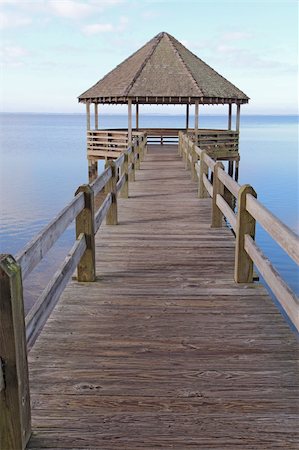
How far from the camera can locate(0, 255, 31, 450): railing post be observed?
99.3 inches

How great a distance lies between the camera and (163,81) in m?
25.7

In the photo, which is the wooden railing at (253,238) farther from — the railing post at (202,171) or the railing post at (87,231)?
the railing post at (202,171)

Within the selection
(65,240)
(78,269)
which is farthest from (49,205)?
(78,269)

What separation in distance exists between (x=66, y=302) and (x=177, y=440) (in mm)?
2290

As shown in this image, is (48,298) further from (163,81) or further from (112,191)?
(163,81)

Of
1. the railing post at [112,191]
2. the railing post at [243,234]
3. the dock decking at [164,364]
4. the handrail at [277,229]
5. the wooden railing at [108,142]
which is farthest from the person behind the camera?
the wooden railing at [108,142]

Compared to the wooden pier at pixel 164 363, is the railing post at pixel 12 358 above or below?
above

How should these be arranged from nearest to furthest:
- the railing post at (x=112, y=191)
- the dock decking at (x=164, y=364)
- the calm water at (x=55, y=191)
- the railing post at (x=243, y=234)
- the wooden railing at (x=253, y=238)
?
the dock decking at (x=164, y=364) → the wooden railing at (x=253, y=238) → the railing post at (x=243, y=234) → the railing post at (x=112, y=191) → the calm water at (x=55, y=191)

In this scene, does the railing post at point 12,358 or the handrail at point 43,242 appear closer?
the railing post at point 12,358

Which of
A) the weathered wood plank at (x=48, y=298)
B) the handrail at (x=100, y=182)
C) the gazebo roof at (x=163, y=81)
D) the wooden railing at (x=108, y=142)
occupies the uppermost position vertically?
the gazebo roof at (x=163, y=81)

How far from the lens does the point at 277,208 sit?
3050 cm

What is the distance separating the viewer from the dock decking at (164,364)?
2.89m

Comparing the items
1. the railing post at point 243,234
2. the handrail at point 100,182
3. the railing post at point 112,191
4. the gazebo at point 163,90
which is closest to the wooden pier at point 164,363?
the railing post at point 243,234

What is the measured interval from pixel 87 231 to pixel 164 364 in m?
2.10
